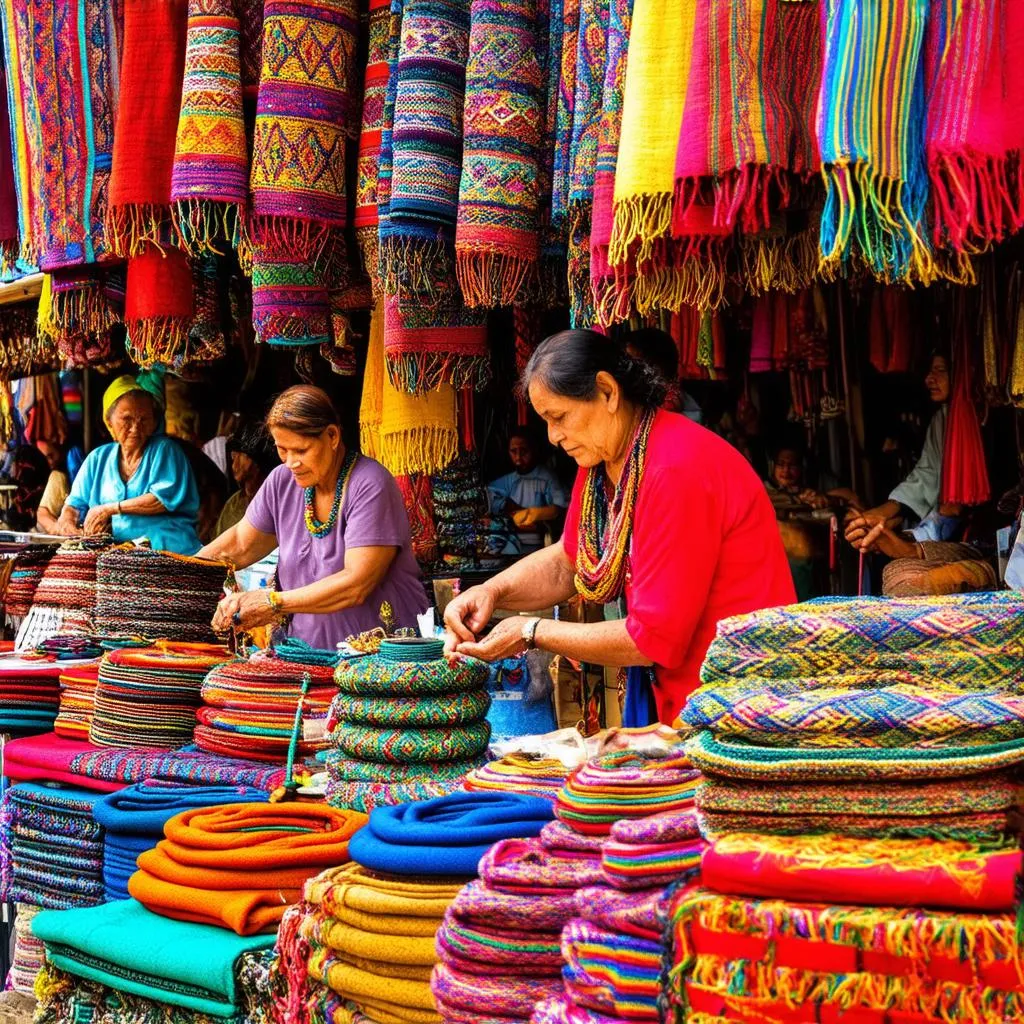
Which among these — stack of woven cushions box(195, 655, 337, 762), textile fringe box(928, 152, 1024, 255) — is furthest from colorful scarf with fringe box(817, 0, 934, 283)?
stack of woven cushions box(195, 655, 337, 762)

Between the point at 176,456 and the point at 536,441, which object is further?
the point at 536,441

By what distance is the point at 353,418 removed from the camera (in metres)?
7.27

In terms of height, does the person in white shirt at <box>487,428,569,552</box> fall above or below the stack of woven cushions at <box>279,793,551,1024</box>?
above

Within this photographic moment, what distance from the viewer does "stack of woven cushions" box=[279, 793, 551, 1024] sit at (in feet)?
6.41

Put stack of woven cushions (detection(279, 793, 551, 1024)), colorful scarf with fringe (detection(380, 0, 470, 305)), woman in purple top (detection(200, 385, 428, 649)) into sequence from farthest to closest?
woman in purple top (detection(200, 385, 428, 649)), colorful scarf with fringe (detection(380, 0, 470, 305)), stack of woven cushions (detection(279, 793, 551, 1024))

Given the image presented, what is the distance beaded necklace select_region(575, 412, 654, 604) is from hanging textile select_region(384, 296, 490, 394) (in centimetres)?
129

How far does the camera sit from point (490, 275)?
3521mm

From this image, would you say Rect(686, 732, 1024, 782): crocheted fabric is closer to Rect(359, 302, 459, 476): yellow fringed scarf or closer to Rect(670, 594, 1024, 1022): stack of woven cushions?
Rect(670, 594, 1024, 1022): stack of woven cushions

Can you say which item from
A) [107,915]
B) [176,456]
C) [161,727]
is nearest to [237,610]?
[161,727]

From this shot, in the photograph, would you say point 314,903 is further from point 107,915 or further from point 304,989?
point 107,915

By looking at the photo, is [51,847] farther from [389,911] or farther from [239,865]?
[389,911]

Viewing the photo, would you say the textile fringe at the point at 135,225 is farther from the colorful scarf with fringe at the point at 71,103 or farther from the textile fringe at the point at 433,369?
the textile fringe at the point at 433,369

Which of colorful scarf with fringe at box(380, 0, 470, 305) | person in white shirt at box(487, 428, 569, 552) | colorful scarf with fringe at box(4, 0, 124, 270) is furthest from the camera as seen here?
person in white shirt at box(487, 428, 569, 552)

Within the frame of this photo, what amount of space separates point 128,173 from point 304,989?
2911 mm
